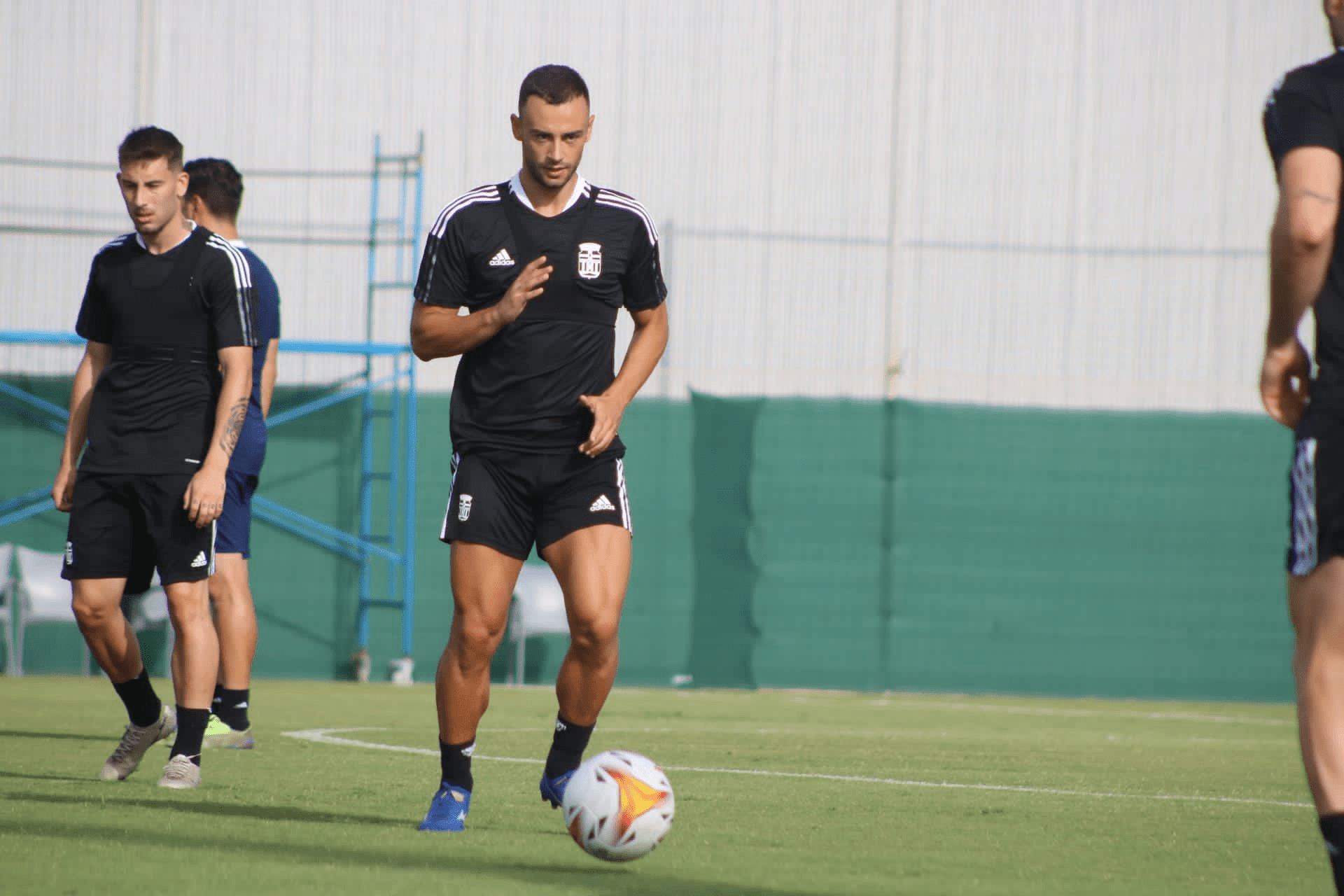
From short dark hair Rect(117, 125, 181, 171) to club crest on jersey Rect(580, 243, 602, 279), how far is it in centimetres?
163

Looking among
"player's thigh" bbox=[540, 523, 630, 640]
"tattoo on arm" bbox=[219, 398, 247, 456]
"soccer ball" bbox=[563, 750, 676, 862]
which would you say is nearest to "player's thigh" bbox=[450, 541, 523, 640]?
"player's thigh" bbox=[540, 523, 630, 640]

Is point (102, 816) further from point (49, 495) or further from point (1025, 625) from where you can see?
point (1025, 625)

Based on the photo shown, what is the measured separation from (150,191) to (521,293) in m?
1.78

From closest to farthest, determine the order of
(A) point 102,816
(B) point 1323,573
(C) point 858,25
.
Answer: (B) point 1323,573 → (A) point 102,816 → (C) point 858,25

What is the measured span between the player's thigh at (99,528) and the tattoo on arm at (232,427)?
0.35m

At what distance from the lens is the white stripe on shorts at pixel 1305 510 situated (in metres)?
3.39

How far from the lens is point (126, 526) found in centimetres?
625

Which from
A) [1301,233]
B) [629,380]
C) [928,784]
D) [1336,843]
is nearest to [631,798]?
[629,380]

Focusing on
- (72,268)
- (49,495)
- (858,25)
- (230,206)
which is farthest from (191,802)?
(858,25)

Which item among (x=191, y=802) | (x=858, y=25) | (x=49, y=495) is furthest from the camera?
(x=858, y=25)

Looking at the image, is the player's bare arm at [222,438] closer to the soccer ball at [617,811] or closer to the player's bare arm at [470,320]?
the player's bare arm at [470,320]

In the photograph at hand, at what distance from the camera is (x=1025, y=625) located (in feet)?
52.9

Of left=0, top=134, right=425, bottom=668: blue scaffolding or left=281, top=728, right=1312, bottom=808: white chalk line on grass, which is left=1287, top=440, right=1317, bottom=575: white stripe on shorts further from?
left=0, top=134, right=425, bottom=668: blue scaffolding

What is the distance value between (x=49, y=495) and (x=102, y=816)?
10.1 m
